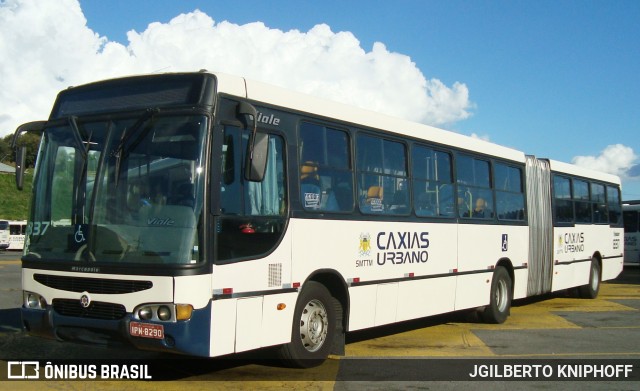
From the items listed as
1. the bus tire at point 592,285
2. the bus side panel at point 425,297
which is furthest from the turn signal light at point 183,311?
the bus tire at point 592,285

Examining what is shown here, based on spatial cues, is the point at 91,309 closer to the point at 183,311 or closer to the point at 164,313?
the point at 164,313

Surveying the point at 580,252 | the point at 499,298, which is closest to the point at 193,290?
the point at 499,298

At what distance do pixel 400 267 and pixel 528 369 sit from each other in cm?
226

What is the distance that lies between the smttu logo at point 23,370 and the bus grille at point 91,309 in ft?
3.41

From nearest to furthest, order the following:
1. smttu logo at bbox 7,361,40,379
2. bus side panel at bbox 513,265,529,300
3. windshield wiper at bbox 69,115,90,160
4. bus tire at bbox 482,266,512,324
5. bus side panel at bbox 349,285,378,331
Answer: windshield wiper at bbox 69,115,90,160 → smttu logo at bbox 7,361,40,379 → bus side panel at bbox 349,285,378,331 → bus tire at bbox 482,266,512,324 → bus side panel at bbox 513,265,529,300

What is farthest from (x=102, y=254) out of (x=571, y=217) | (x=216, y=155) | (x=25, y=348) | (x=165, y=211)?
(x=571, y=217)

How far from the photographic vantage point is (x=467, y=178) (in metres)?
12.6

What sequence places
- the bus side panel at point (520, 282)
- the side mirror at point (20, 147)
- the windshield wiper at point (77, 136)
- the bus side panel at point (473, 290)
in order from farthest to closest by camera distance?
the bus side panel at point (520, 282) → the bus side panel at point (473, 290) → the side mirror at point (20, 147) → the windshield wiper at point (77, 136)

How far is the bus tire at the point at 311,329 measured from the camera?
813 cm

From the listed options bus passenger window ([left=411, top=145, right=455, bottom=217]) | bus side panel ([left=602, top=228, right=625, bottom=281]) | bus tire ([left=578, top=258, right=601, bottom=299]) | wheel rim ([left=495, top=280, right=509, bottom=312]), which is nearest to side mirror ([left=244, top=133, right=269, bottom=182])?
bus passenger window ([left=411, top=145, right=455, bottom=217])

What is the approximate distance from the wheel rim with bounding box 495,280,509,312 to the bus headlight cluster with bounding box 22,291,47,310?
8.38 metres

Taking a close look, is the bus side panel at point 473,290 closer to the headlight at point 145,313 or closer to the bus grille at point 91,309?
the headlight at point 145,313

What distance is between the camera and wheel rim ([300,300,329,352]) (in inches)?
328

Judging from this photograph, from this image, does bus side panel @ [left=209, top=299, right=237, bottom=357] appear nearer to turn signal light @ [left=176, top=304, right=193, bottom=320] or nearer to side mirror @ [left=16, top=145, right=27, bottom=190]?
turn signal light @ [left=176, top=304, right=193, bottom=320]
